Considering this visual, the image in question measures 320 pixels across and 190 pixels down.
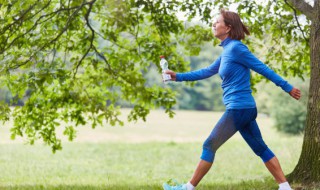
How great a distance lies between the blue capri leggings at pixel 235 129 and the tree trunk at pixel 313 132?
1.20 metres

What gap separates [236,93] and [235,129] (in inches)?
14.1

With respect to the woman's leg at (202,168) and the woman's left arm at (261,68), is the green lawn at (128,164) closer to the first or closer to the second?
the woman's leg at (202,168)

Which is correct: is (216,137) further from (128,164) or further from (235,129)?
(128,164)

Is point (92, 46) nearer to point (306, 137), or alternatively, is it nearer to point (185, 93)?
point (306, 137)

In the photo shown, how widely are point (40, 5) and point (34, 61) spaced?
3.01 feet

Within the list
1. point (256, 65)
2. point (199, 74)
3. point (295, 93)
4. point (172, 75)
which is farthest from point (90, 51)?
point (295, 93)

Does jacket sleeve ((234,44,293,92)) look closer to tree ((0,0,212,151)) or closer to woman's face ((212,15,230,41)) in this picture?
woman's face ((212,15,230,41))

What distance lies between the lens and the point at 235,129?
16.8ft

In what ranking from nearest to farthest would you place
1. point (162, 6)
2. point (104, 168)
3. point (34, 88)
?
point (34, 88) < point (162, 6) < point (104, 168)

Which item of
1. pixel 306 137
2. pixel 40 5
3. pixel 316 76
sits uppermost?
pixel 40 5

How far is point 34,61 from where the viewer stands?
8.38 metres

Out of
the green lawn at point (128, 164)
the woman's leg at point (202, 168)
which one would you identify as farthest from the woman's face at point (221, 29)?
the green lawn at point (128, 164)

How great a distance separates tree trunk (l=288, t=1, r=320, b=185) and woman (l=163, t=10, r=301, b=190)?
41.7 inches

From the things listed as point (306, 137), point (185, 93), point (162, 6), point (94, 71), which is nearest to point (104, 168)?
point (94, 71)
